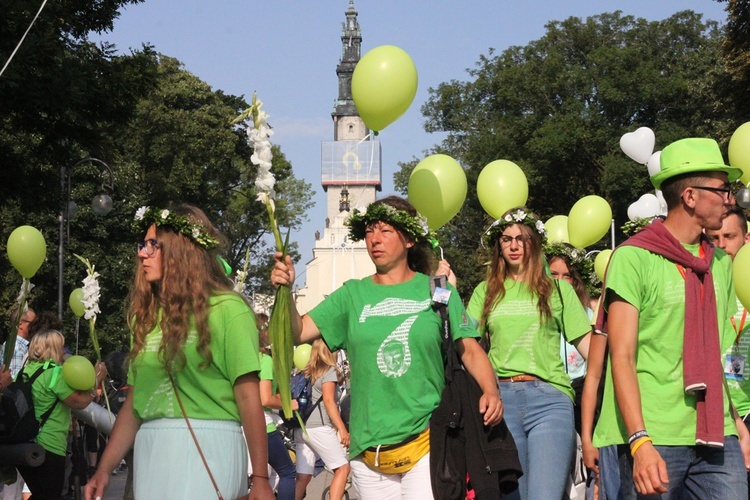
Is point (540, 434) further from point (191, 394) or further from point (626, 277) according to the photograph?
point (191, 394)

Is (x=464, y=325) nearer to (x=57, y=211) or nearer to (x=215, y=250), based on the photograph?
(x=215, y=250)

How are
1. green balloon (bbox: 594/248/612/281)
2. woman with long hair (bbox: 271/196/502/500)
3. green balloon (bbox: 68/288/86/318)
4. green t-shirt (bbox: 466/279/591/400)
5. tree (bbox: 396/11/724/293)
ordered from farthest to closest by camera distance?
1. tree (bbox: 396/11/724/293)
2. green balloon (bbox: 68/288/86/318)
3. green balloon (bbox: 594/248/612/281)
4. green t-shirt (bbox: 466/279/591/400)
5. woman with long hair (bbox: 271/196/502/500)

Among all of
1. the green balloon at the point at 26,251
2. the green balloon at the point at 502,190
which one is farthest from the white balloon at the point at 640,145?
the green balloon at the point at 26,251

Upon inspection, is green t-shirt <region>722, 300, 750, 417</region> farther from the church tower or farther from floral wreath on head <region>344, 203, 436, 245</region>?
the church tower

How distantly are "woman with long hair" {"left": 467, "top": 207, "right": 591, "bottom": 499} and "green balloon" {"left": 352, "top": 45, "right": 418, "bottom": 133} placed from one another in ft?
3.73

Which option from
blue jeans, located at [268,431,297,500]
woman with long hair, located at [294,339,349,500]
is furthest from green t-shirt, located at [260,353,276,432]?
woman with long hair, located at [294,339,349,500]

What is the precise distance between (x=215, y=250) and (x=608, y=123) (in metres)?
46.8

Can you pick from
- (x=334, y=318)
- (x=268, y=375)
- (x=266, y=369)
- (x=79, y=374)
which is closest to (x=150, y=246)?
(x=334, y=318)

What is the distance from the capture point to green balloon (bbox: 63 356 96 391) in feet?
31.3

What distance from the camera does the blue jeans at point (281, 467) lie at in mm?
10898

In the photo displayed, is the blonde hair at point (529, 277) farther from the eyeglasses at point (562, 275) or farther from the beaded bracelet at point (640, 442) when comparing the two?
the beaded bracelet at point (640, 442)

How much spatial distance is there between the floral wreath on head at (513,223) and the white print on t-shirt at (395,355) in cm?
212

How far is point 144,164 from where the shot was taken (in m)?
45.2

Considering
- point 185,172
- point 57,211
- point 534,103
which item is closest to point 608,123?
point 534,103
